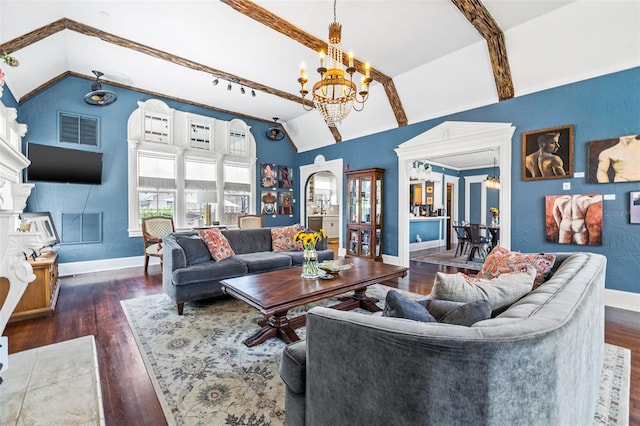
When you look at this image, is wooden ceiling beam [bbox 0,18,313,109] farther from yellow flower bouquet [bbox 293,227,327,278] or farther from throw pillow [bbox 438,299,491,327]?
throw pillow [bbox 438,299,491,327]

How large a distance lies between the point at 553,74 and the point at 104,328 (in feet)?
19.8

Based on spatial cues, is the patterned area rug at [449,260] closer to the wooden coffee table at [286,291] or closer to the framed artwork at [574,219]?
the framed artwork at [574,219]

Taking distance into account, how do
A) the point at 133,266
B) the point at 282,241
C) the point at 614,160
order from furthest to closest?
1. the point at 133,266
2. the point at 282,241
3. the point at 614,160

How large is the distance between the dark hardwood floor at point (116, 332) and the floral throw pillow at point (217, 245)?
1.03 m

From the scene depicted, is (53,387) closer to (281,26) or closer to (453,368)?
(453,368)

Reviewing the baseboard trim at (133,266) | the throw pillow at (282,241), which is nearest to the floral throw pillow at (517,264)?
the baseboard trim at (133,266)

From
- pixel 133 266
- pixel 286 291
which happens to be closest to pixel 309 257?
pixel 286 291

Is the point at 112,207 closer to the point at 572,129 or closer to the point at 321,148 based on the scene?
the point at 321,148

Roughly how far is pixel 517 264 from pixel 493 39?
3.30m

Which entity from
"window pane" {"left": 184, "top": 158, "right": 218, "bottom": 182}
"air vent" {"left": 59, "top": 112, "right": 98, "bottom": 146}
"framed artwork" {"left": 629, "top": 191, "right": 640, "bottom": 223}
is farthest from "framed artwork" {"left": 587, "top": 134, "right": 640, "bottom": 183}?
"air vent" {"left": 59, "top": 112, "right": 98, "bottom": 146}

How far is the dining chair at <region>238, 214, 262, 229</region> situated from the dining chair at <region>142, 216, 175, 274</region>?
1.36m

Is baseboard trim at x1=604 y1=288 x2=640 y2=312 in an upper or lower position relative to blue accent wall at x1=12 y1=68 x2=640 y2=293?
lower

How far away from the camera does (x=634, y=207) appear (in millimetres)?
3189

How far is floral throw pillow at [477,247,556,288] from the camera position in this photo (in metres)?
1.75
